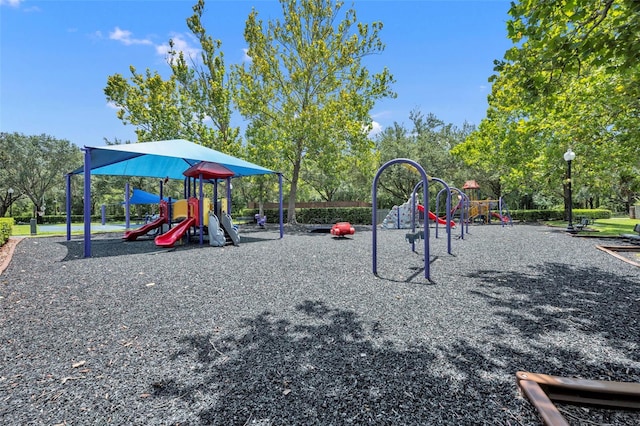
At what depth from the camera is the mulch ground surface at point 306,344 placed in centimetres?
192

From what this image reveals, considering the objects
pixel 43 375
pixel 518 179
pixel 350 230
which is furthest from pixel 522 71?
pixel 518 179

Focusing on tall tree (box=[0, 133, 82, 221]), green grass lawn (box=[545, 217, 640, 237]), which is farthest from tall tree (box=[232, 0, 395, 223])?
tall tree (box=[0, 133, 82, 221])

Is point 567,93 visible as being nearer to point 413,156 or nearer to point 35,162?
point 413,156

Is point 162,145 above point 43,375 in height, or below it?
above

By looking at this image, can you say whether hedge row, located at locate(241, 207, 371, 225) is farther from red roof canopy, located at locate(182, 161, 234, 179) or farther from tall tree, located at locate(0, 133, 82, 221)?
→ tall tree, located at locate(0, 133, 82, 221)

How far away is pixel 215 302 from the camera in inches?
159

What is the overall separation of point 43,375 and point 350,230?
1043 cm

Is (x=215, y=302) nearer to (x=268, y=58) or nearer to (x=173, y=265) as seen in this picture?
(x=173, y=265)

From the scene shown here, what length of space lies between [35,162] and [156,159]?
26.6m

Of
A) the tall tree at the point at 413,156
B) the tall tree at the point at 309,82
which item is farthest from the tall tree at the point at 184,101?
the tall tree at the point at 413,156

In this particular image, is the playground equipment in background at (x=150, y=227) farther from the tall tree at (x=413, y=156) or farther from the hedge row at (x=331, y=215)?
the tall tree at (x=413, y=156)

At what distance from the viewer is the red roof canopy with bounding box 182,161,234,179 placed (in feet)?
33.6

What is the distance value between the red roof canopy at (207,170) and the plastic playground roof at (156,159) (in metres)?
0.18

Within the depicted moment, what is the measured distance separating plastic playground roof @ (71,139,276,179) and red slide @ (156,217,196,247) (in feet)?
7.02
